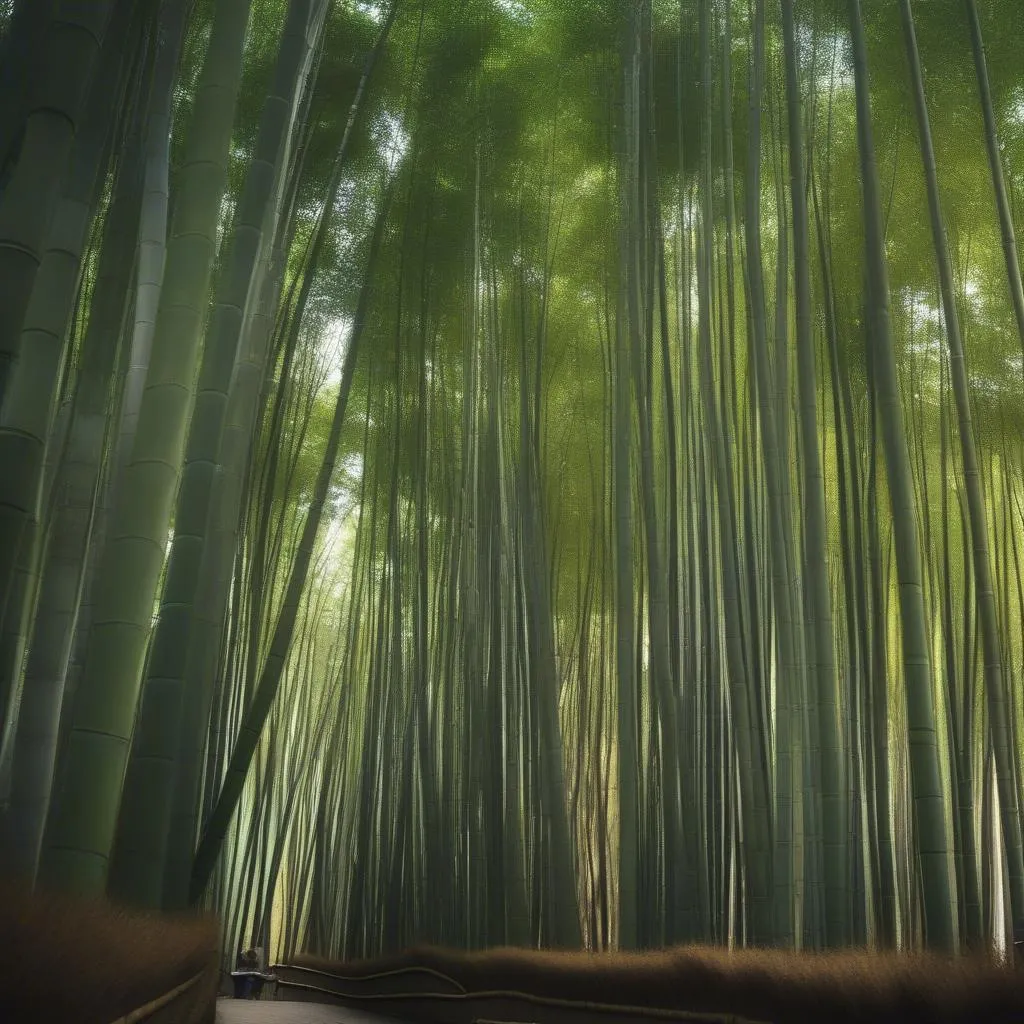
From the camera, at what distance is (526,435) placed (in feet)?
15.0

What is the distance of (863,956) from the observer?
197 centimetres

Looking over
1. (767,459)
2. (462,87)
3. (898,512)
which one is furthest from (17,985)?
(462,87)

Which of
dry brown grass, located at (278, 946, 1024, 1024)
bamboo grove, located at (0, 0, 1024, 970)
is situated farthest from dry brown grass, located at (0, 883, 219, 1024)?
dry brown grass, located at (278, 946, 1024, 1024)

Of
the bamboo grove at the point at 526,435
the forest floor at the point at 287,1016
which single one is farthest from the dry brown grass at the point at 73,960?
the forest floor at the point at 287,1016

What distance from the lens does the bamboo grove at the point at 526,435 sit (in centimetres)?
A: 184

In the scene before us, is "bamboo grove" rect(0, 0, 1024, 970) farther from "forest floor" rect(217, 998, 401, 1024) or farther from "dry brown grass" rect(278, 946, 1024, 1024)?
"forest floor" rect(217, 998, 401, 1024)

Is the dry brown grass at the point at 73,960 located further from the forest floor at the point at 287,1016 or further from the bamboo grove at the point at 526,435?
the forest floor at the point at 287,1016

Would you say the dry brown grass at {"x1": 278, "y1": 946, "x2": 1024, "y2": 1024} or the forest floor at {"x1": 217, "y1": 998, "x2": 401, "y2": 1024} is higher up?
the dry brown grass at {"x1": 278, "y1": 946, "x2": 1024, "y2": 1024}

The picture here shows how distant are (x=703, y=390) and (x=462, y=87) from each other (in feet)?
8.23

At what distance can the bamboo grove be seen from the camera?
184 cm

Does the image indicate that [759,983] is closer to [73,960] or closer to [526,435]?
[73,960]

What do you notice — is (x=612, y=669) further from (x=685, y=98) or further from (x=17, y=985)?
(x=17, y=985)

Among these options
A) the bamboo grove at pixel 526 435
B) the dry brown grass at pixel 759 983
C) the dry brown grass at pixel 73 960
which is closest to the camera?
the dry brown grass at pixel 73 960

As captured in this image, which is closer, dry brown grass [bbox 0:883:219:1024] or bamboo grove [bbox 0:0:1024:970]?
dry brown grass [bbox 0:883:219:1024]
